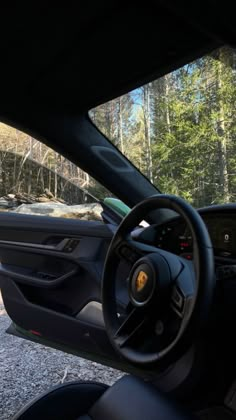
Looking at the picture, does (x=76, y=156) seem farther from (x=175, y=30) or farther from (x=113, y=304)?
(x=113, y=304)

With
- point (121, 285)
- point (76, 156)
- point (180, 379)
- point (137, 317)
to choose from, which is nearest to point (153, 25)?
point (76, 156)

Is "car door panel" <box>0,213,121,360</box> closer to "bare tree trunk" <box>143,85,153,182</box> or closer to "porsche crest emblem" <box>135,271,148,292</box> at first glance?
"bare tree trunk" <box>143,85,153,182</box>

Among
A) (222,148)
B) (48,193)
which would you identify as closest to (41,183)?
(48,193)

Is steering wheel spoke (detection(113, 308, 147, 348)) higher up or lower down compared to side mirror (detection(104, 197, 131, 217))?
lower down

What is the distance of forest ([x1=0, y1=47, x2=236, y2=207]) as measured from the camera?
6.14ft

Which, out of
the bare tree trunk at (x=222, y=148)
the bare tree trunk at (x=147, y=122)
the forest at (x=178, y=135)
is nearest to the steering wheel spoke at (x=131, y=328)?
the forest at (x=178, y=135)

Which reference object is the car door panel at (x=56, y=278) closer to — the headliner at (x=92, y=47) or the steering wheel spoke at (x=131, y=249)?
the headliner at (x=92, y=47)

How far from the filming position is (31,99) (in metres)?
2.26

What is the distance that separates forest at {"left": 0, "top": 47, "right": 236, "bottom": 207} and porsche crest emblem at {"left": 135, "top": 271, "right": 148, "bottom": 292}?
2.57 ft

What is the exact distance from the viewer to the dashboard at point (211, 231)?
5.12 ft

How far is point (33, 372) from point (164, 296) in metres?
1.72

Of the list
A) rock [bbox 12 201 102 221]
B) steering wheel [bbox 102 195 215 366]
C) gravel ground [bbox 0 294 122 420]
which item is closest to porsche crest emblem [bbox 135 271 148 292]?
steering wheel [bbox 102 195 215 366]

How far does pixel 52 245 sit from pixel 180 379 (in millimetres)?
1176

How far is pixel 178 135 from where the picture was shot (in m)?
1.99
